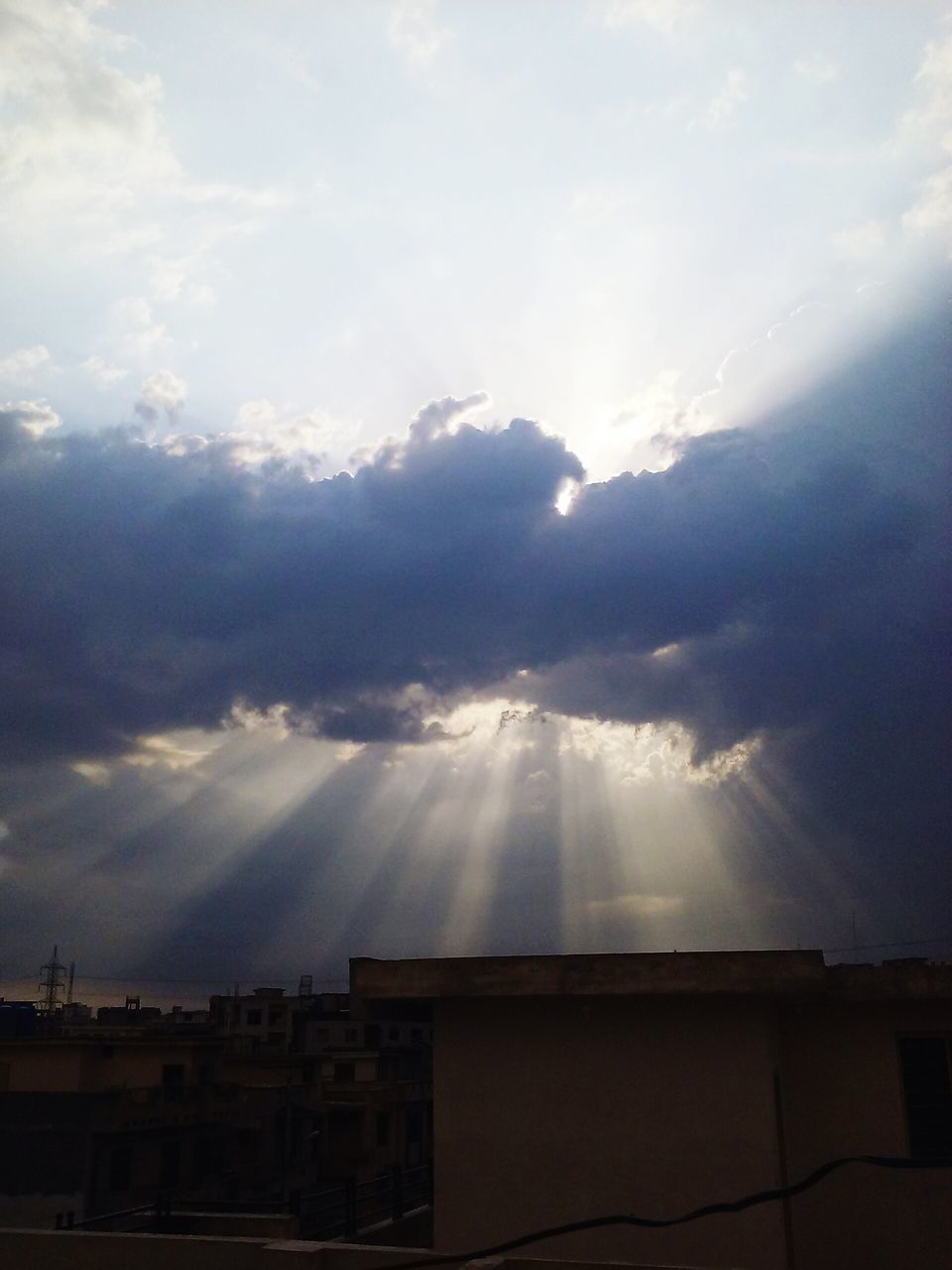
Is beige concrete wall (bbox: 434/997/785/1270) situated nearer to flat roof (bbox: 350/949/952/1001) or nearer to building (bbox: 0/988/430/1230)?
flat roof (bbox: 350/949/952/1001)

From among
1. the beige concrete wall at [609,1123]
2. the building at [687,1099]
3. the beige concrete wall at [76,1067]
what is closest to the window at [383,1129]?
the beige concrete wall at [76,1067]

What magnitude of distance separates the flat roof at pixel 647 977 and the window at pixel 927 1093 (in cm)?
89

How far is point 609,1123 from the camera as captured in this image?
1037 cm

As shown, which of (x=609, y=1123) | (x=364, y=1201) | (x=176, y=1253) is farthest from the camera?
(x=364, y=1201)

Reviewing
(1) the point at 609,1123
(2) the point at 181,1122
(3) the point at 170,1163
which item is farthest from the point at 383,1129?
(1) the point at 609,1123

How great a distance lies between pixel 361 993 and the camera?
1098 centimetres

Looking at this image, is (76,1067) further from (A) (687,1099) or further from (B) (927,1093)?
(B) (927,1093)

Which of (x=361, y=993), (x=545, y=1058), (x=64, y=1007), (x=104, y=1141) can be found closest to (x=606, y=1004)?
(x=545, y=1058)

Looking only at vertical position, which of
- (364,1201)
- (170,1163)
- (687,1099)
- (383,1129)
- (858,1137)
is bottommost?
(170,1163)

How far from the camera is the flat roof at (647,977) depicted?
9859 mm

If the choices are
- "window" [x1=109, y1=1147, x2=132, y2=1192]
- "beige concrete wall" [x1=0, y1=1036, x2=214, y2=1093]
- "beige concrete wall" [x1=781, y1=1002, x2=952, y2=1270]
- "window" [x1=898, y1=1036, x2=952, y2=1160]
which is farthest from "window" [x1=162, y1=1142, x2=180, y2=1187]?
"window" [x1=898, y1=1036, x2=952, y2=1160]

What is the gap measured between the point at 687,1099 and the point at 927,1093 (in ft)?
9.81

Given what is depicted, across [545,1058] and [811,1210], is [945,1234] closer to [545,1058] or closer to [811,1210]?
[811,1210]

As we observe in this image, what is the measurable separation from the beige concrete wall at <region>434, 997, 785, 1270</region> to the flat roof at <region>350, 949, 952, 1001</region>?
55 cm
